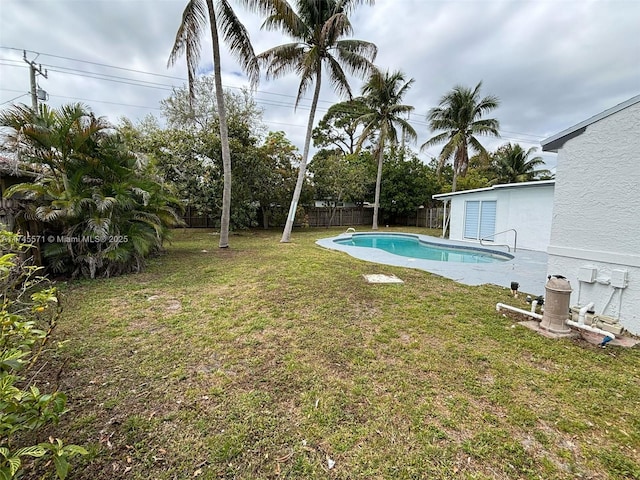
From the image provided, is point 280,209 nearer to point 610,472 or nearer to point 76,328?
point 76,328

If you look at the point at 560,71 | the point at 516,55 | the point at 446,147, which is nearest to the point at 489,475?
the point at 516,55

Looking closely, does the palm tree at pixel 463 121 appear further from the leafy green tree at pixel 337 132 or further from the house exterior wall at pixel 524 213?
the leafy green tree at pixel 337 132

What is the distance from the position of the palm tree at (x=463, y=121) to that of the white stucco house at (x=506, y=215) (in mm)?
3938

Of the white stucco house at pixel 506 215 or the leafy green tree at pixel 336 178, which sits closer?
the white stucco house at pixel 506 215

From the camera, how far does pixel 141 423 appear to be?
2039mm

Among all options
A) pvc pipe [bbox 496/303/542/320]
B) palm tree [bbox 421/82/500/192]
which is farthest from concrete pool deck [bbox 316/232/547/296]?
palm tree [bbox 421/82/500/192]

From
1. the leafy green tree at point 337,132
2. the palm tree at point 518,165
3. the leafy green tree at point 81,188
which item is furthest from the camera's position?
the leafy green tree at point 337,132

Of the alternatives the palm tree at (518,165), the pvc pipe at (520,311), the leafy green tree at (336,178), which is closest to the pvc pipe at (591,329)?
the pvc pipe at (520,311)

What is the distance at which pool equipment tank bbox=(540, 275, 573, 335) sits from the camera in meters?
3.39

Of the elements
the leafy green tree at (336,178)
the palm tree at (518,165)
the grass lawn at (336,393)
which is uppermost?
the palm tree at (518,165)

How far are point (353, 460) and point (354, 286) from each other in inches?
145

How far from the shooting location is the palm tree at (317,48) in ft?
33.0

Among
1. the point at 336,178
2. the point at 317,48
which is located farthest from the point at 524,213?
the point at 336,178

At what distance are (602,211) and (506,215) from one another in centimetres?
918
